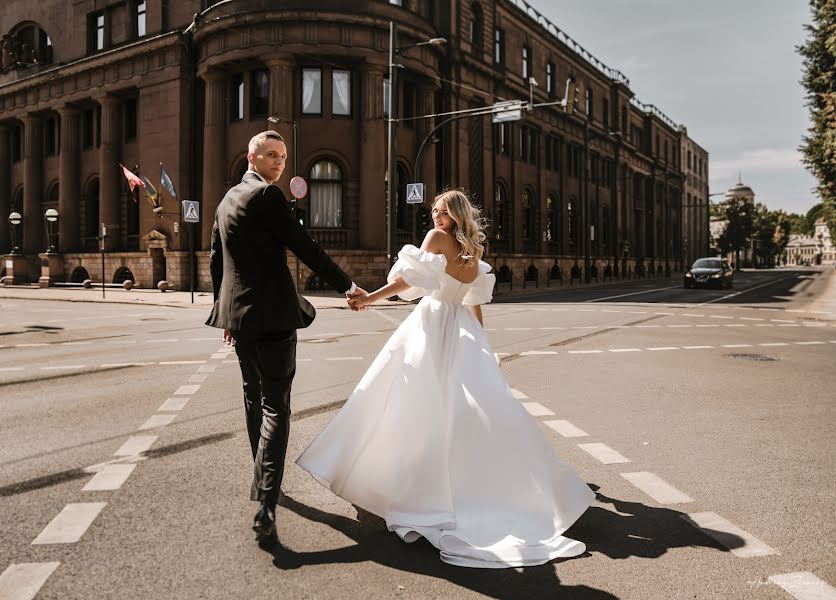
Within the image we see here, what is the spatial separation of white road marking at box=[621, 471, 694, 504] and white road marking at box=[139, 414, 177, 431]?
12.6ft

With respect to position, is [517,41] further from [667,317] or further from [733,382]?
[733,382]

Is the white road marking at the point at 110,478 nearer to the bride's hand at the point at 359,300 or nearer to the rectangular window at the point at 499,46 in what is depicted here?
the bride's hand at the point at 359,300

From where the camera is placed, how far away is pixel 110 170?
3494cm

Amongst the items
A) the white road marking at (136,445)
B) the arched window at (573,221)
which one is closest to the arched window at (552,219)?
the arched window at (573,221)

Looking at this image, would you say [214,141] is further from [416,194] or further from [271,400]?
[271,400]

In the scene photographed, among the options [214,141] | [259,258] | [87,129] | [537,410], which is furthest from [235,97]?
[259,258]

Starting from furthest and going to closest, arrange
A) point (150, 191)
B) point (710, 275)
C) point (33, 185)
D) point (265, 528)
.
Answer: point (33, 185) → point (710, 275) → point (150, 191) → point (265, 528)

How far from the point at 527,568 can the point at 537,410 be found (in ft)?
10.9

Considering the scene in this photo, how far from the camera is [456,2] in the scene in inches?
1350

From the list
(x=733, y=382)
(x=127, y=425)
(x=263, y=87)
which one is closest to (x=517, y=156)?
(x=263, y=87)

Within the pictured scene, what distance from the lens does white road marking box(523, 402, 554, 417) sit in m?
6.17

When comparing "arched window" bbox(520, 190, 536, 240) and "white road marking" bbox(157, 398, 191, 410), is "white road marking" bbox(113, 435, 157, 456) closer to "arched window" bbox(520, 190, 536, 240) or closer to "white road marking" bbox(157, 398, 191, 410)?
"white road marking" bbox(157, 398, 191, 410)

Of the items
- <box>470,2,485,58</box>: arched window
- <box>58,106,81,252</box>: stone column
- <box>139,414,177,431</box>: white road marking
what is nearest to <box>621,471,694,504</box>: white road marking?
<box>139,414,177,431</box>: white road marking

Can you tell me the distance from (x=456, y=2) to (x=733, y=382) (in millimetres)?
30956
